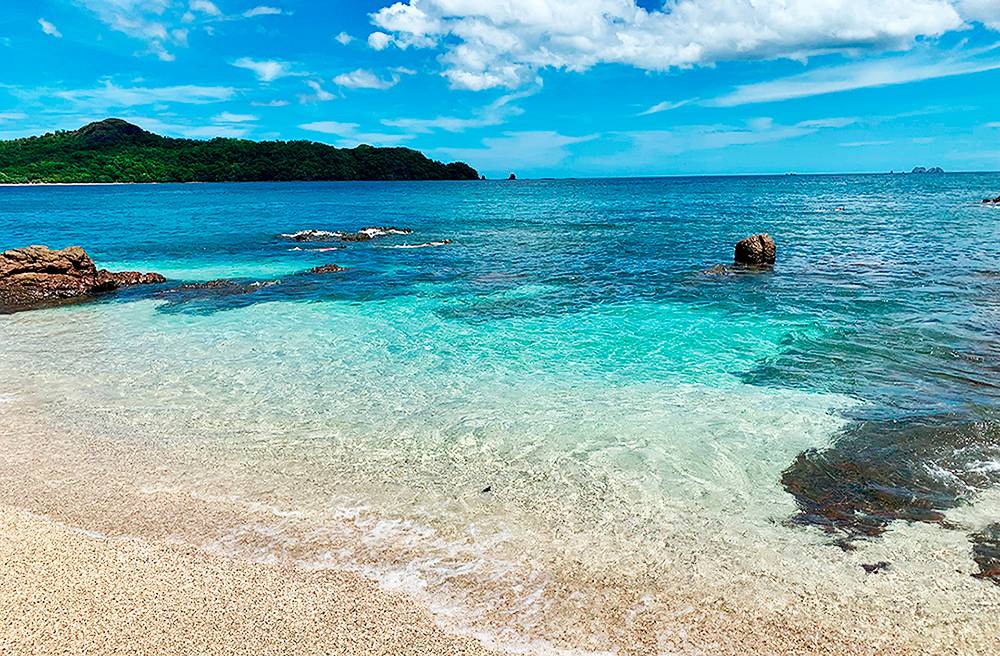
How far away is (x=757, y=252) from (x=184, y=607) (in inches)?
1079

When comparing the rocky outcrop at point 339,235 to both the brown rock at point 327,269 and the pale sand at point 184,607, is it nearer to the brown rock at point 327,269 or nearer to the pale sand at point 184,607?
the brown rock at point 327,269

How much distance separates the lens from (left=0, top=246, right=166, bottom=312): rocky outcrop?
24.4 meters

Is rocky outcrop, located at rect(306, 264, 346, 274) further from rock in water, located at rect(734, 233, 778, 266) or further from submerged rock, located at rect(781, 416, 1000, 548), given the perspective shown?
submerged rock, located at rect(781, 416, 1000, 548)

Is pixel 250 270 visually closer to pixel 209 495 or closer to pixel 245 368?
pixel 245 368

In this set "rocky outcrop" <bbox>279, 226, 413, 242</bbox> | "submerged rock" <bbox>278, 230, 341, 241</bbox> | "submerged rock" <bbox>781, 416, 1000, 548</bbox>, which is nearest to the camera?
"submerged rock" <bbox>781, 416, 1000, 548</bbox>

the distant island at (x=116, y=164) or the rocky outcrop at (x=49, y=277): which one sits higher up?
the distant island at (x=116, y=164)

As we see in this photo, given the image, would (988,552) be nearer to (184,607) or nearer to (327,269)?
(184,607)

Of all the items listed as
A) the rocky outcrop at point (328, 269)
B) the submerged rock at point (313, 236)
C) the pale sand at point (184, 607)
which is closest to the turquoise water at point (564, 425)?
the pale sand at point (184, 607)

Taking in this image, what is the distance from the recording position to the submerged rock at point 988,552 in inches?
264

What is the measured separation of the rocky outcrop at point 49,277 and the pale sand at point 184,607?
2046 cm

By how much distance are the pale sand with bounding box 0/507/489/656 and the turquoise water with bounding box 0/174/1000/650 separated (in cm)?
40

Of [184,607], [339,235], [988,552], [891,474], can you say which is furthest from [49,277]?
[988,552]

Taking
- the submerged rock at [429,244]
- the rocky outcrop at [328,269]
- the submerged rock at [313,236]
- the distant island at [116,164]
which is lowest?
the rocky outcrop at [328,269]

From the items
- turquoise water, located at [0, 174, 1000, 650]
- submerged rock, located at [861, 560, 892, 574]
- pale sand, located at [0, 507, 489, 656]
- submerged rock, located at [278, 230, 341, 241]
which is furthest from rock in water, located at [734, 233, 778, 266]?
submerged rock, located at [278, 230, 341, 241]
